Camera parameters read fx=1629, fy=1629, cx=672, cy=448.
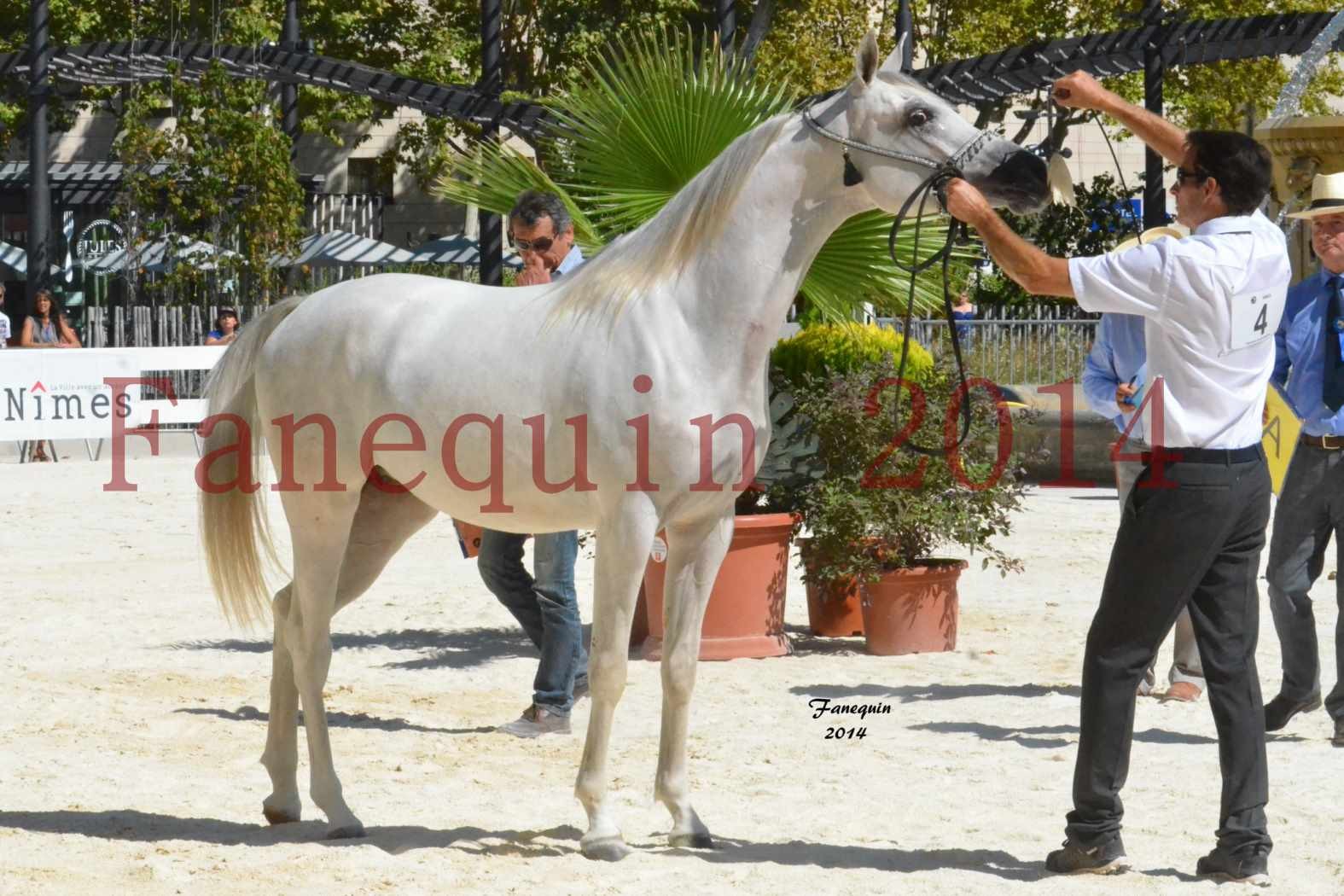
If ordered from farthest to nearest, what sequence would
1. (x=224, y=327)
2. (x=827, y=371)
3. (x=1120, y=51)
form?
(x=224, y=327), (x=1120, y=51), (x=827, y=371)

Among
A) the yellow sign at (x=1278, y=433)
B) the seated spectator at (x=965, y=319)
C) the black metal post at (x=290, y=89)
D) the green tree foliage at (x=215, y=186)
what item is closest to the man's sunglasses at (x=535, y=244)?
the yellow sign at (x=1278, y=433)

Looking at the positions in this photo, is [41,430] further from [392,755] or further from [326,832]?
[326,832]

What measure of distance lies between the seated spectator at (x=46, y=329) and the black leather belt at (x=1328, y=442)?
1514cm

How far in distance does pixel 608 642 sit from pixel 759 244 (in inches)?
45.4

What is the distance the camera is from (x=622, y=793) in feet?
17.0

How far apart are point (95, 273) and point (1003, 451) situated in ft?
78.4

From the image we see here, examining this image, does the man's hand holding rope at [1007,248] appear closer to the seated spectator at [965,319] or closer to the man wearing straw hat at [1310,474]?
the man wearing straw hat at [1310,474]

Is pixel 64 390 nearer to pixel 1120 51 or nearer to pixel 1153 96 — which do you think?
pixel 1120 51

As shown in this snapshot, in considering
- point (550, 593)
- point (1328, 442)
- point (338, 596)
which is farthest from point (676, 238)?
point (1328, 442)

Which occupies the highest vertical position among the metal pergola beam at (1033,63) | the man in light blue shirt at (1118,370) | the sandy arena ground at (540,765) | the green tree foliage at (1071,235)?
the metal pergola beam at (1033,63)

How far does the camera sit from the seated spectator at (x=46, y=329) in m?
18.0

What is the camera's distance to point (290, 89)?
29.0 metres

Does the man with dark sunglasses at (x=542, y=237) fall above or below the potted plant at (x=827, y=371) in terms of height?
above

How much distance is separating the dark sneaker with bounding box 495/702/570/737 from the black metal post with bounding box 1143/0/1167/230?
1066 cm
